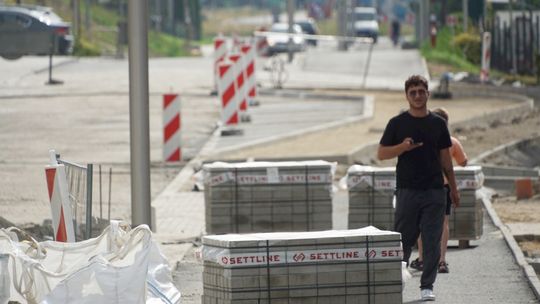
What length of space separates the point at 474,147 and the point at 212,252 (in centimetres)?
1835

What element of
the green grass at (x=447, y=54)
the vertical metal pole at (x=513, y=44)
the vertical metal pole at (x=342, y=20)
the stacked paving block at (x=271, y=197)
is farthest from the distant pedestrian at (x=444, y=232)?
the vertical metal pole at (x=342, y=20)

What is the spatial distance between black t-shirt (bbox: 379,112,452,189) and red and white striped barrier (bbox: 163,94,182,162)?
1178 centimetres

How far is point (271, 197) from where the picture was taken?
1572 cm

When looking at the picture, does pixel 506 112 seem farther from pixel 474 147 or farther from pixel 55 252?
pixel 55 252

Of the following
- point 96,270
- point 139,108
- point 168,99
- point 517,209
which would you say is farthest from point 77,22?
point 96,270

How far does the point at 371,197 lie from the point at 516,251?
4.99ft

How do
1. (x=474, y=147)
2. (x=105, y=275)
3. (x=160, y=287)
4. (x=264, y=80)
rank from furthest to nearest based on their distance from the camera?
1. (x=264, y=80)
2. (x=474, y=147)
3. (x=160, y=287)
4. (x=105, y=275)

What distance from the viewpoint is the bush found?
2229 inches

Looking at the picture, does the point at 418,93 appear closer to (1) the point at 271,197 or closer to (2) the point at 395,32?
(1) the point at 271,197

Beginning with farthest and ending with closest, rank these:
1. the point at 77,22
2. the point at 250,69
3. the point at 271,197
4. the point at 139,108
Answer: the point at 77,22 → the point at 250,69 → the point at 271,197 → the point at 139,108

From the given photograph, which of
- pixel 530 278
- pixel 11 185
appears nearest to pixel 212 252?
pixel 530 278

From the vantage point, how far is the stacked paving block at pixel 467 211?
15.2 m

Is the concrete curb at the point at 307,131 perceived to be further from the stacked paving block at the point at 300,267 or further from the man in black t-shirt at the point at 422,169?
the stacked paving block at the point at 300,267

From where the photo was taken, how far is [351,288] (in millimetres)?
10125
